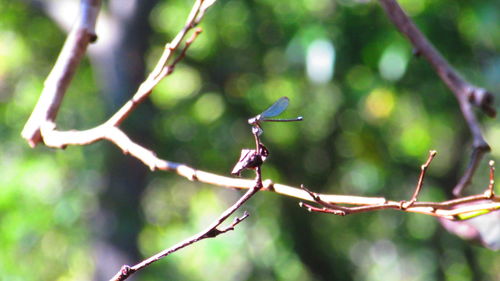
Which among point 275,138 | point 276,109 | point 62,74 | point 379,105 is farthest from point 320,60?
point 276,109

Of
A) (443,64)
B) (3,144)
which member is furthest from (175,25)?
(443,64)

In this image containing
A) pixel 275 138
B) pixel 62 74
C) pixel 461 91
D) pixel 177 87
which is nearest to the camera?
pixel 62 74

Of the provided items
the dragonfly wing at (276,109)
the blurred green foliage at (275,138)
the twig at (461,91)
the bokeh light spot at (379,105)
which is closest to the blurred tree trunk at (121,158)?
the blurred green foliage at (275,138)

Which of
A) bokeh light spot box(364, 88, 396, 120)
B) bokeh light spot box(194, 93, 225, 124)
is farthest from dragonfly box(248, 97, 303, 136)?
bokeh light spot box(194, 93, 225, 124)

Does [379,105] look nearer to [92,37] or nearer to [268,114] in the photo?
[92,37]

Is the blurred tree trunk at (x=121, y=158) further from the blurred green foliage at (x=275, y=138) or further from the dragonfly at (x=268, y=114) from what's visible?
the dragonfly at (x=268, y=114)
